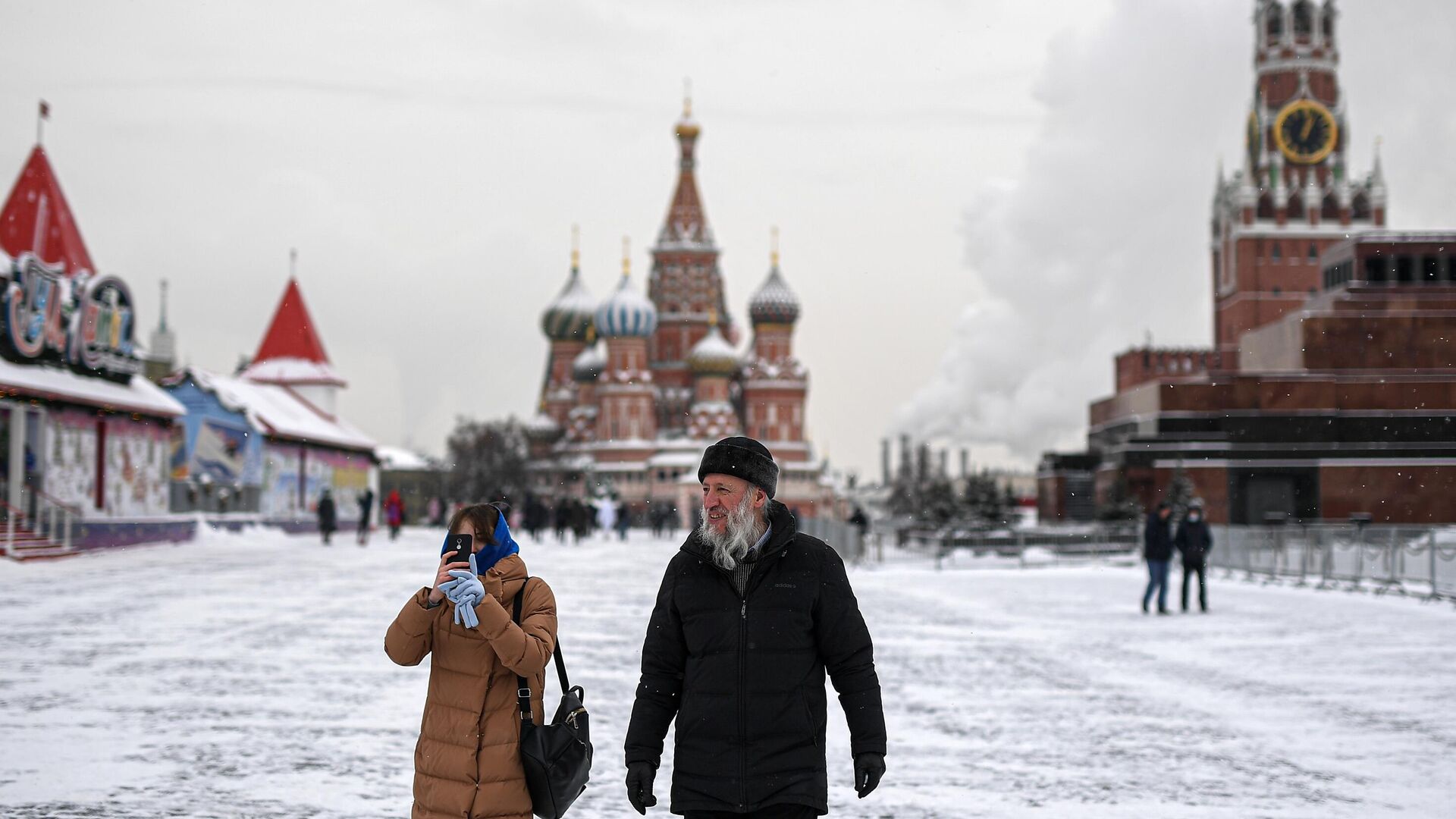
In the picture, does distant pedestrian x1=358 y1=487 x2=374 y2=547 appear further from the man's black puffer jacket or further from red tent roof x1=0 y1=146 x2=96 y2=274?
the man's black puffer jacket

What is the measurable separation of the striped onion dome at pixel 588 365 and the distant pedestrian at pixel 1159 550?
268 feet

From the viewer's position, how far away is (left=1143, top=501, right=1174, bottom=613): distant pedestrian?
744 inches

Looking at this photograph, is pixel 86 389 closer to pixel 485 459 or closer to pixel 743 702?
pixel 743 702

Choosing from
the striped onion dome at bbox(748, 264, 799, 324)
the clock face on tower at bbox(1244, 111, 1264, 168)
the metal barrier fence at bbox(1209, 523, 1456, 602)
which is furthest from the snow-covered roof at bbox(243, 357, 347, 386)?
the clock face on tower at bbox(1244, 111, 1264, 168)

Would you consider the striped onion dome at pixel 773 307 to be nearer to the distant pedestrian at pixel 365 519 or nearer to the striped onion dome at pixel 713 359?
the striped onion dome at pixel 713 359

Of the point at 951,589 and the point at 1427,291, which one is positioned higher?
the point at 1427,291

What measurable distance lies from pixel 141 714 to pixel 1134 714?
6.33m

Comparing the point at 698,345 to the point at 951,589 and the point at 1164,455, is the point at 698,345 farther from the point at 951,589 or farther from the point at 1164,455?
the point at 951,589

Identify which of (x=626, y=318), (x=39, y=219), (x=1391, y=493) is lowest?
(x=1391, y=493)

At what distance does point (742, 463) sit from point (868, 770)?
3.00 ft

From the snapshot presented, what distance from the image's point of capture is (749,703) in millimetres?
4238

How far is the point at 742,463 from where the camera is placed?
4379mm

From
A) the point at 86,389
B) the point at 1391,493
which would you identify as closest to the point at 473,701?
the point at 86,389

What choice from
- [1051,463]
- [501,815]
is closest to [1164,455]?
[1051,463]
